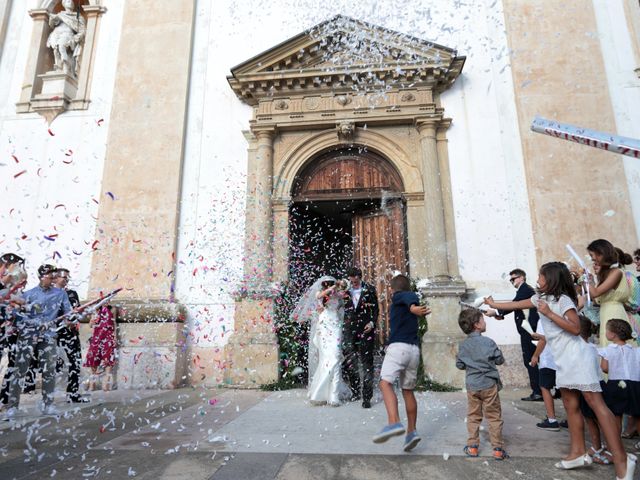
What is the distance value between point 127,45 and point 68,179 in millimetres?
3165

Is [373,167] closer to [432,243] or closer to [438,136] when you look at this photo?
[438,136]

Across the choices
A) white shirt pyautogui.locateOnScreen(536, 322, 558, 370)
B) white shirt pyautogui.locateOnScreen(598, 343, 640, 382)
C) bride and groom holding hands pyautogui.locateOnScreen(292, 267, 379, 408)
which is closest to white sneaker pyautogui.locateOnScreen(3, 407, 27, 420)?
bride and groom holding hands pyautogui.locateOnScreen(292, 267, 379, 408)

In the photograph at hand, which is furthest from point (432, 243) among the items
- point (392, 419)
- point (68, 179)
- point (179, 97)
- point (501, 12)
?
point (68, 179)

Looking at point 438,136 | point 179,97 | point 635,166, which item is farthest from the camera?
point 179,97

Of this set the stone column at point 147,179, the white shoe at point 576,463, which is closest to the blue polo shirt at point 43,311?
the stone column at point 147,179

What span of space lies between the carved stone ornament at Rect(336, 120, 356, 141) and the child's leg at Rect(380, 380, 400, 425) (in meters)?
5.34

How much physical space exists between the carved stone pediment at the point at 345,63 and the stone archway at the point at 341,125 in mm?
19

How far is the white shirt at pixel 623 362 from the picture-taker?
314 cm

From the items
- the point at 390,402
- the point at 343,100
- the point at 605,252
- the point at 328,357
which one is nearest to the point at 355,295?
the point at 328,357

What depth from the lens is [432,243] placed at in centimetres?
709

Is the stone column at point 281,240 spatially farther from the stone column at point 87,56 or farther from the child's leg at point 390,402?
the stone column at point 87,56

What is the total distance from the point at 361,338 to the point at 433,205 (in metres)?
3.13

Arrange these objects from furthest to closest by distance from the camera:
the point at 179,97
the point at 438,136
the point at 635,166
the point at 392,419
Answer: the point at 179,97 → the point at 438,136 → the point at 635,166 → the point at 392,419

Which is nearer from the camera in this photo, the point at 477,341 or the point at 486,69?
the point at 477,341
